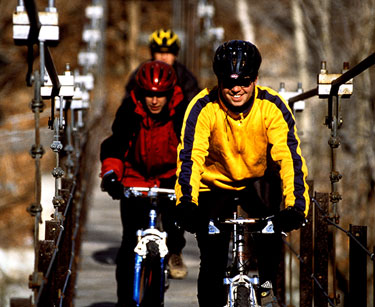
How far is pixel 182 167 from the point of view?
536 cm

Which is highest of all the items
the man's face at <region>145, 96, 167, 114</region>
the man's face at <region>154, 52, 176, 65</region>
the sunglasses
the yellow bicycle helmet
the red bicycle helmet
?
the yellow bicycle helmet

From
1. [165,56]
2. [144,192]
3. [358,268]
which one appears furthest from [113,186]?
[165,56]

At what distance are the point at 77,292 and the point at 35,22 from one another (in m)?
4.20

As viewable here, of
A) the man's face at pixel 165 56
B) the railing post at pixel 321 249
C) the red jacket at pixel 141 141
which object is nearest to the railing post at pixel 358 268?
the railing post at pixel 321 249

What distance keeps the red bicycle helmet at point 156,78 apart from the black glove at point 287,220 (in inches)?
74.2

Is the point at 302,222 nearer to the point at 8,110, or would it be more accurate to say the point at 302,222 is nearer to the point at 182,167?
the point at 182,167

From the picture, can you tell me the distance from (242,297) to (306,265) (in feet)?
6.14

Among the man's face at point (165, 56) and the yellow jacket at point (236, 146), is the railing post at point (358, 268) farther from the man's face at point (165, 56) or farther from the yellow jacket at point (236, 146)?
the man's face at point (165, 56)

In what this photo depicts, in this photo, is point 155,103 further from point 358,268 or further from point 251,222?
point 251,222

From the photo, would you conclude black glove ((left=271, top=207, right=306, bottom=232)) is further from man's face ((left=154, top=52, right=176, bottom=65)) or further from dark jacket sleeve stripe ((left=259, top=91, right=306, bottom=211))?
man's face ((left=154, top=52, right=176, bottom=65))

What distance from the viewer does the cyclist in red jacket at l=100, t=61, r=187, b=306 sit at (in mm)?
6711

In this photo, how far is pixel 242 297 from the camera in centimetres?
509

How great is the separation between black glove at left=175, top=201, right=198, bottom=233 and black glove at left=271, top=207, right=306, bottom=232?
1.19ft

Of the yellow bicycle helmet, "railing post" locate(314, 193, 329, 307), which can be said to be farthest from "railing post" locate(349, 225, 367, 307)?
the yellow bicycle helmet
